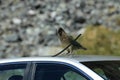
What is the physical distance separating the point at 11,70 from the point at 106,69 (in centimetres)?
112

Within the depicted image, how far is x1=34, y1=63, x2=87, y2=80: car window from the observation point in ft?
22.3

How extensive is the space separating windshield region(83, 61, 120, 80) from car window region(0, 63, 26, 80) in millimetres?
775

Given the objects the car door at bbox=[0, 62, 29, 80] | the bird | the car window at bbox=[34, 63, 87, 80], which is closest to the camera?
the car window at bbox=[34, 63, 87, 80]

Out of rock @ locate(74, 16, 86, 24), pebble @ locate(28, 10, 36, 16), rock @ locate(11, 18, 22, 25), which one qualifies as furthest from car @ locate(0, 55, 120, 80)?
pebble @ locate(28, 10, 36, 16)

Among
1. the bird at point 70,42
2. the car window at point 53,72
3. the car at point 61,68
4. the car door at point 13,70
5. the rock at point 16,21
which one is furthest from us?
the rock at point 16,21

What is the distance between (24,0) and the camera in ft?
88.4

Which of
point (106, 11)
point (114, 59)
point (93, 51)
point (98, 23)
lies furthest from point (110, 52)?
point (114, 59)

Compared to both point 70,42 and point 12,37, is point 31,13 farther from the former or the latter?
point 70,42

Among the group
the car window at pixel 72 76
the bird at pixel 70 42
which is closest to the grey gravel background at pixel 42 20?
the bird at pixel 70 42

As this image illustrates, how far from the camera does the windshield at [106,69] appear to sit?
6.76 meters

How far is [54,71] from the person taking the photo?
6891 mm

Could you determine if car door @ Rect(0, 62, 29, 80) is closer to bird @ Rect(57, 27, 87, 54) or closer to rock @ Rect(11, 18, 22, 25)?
bird @ Rect(57, 27, 87, 54)

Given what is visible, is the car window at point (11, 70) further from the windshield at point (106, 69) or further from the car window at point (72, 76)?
the windshield at point (106, 69)

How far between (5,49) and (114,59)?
17446mm
